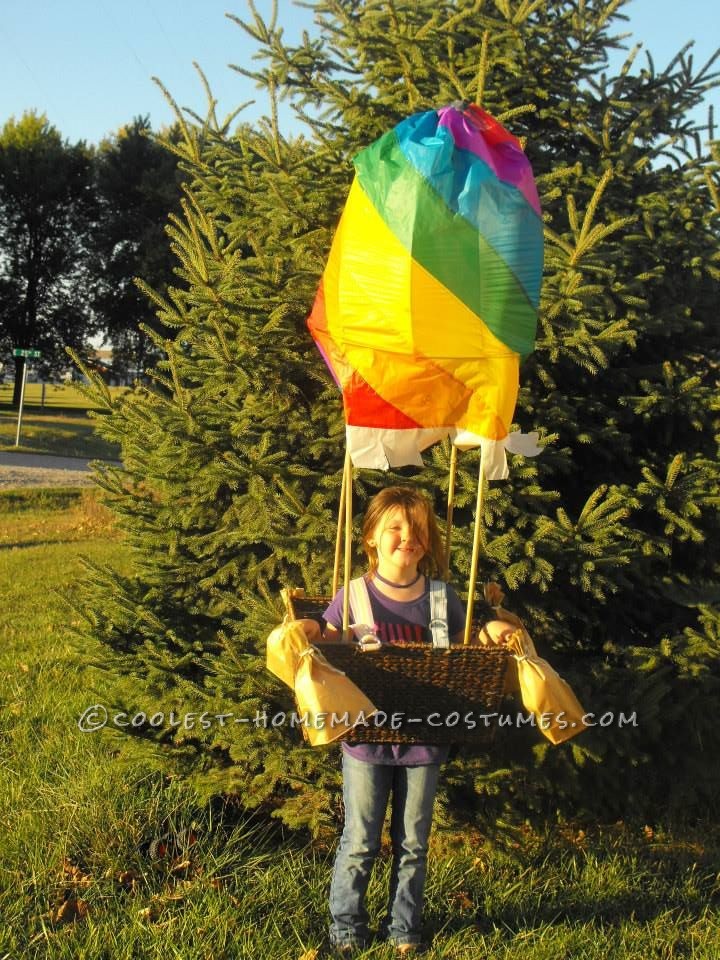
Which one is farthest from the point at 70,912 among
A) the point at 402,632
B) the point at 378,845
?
the point at 402,632

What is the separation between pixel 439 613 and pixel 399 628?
0.42ft

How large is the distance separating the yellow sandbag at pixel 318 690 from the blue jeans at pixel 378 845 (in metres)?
0.43

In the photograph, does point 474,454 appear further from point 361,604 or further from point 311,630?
point 311,630

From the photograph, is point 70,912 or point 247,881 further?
point 247,881

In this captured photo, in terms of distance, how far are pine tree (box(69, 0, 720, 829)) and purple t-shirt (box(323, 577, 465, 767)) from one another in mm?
690

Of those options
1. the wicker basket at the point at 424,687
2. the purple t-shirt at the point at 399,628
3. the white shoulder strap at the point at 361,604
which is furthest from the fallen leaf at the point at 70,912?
the white shoulder strap at the point at 361,604

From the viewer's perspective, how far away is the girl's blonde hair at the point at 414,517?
276cm

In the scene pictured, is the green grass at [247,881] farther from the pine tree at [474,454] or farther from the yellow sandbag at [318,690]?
the yellow sandbag at [318,690]

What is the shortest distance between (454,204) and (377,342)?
41 centimetres

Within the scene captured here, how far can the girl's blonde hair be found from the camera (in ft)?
9.05

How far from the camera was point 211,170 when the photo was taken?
412 centimetres

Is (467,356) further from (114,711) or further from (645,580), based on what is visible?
(114,711)

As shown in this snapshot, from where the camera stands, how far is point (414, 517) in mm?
2754

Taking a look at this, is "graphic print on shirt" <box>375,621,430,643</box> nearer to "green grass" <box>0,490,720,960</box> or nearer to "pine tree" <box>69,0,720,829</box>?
"pine tree" <box>69,0,720,829</box>
